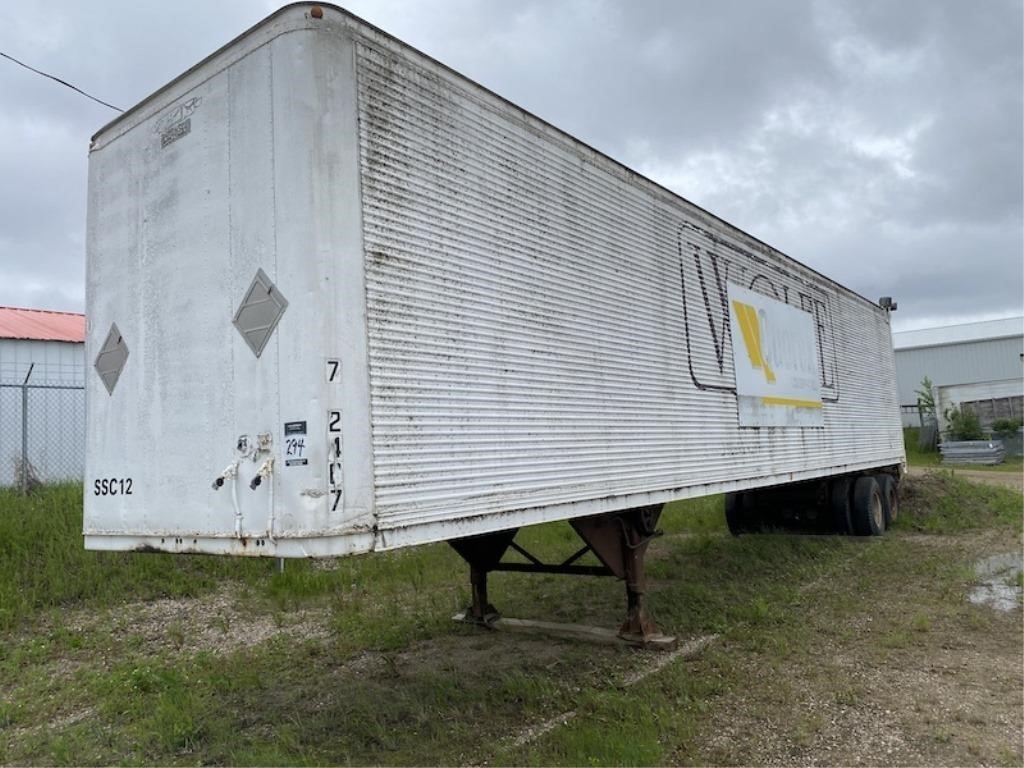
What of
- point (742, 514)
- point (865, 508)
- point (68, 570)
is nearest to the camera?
point (68, 570)

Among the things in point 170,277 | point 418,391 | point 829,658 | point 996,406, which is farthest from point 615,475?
point 996,406

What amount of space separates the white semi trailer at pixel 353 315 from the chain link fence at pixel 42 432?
7.06 meters

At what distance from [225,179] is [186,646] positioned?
4288mm

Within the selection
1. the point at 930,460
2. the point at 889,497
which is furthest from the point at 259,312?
the point at 930,460

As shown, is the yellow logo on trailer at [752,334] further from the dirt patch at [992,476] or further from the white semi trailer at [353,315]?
the dirt patch at [992,476]

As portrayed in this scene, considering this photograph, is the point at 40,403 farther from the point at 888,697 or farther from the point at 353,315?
the point at 888,697

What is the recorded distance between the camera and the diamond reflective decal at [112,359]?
4.34 meters

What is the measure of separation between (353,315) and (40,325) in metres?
12.3

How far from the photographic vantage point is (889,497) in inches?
476

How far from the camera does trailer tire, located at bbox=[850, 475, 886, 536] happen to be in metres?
11.0

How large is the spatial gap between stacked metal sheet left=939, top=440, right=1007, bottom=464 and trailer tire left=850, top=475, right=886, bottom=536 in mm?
14822

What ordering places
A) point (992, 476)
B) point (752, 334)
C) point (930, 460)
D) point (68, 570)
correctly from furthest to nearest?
point (930, 460) → point (992, 476) → point (68, 570) → point (752, 334)

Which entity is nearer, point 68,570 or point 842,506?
point 68,570

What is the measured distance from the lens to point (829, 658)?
19.0 ft
